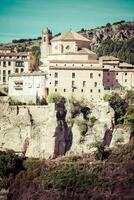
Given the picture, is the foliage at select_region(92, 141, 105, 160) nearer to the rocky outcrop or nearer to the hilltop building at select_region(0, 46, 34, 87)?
the hilltop building at select_region(0, 46, 34, 87)

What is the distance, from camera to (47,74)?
20.7m

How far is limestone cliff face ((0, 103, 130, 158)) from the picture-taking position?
19.5m

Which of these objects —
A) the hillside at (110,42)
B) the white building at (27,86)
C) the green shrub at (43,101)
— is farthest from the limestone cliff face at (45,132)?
the hillside at (110,42)

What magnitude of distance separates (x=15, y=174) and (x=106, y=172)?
234 cm

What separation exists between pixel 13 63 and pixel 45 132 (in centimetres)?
345

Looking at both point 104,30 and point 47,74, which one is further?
point 104,30

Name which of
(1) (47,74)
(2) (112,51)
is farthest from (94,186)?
(2) (112,51)

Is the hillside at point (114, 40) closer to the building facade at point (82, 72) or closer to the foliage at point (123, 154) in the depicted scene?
the building facade at point (82, 72)

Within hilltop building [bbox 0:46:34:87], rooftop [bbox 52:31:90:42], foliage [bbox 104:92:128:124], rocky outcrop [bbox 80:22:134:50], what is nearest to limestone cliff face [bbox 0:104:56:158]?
foliage [bbox 104:92:128:124]

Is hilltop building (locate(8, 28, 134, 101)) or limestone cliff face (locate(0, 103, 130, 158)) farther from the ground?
hilltop building (locate(8, 28, 134, 101))

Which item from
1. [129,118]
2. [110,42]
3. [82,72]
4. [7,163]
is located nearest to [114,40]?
[110,42]

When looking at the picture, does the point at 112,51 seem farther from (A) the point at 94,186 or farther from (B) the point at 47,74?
(A) the point at 94,186

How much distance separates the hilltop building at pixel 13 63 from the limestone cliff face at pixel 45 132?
2.33 m

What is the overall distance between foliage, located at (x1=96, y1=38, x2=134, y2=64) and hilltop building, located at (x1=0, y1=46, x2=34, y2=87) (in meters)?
7.07
